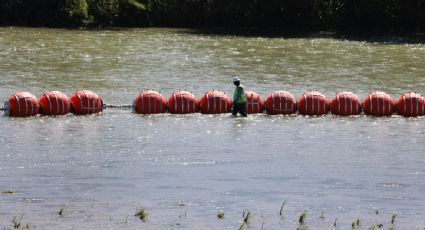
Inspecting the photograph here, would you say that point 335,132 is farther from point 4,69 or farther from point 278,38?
point 278,38

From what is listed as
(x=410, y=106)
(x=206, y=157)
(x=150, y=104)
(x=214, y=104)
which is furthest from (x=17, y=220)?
(x=410, y=106)

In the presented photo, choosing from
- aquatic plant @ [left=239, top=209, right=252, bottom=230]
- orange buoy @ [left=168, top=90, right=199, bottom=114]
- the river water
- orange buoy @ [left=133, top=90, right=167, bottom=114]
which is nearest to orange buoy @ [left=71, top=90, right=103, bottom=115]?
the river water

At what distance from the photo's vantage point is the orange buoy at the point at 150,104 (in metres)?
43.8

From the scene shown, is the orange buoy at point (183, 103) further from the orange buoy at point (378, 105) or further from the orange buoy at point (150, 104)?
the orange buoy at point (378, 105)

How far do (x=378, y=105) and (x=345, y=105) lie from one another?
1.35 metres

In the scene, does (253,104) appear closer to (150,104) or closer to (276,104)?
(276,104)

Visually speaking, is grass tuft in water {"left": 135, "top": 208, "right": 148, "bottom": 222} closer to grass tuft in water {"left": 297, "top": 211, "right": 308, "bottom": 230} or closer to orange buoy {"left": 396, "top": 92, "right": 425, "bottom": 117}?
grass tuft in water {"left": 297, "top": 211, "right": 308, "bottom": 230}

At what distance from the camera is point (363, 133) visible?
4019cm

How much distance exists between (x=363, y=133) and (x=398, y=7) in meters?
51.3

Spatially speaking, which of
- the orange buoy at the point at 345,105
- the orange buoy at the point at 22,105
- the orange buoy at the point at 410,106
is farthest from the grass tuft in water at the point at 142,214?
the orange buoy at the point at 410,106

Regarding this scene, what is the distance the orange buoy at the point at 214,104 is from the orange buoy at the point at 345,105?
436cm

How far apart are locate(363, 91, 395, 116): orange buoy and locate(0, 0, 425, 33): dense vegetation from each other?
45.5 metres

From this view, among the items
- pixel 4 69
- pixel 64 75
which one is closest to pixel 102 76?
pixel 64 75

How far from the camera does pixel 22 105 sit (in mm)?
42312
